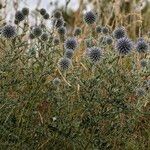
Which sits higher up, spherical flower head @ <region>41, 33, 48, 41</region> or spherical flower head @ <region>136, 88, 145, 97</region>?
spherical flower head @ <region>41, 33, 48, 41</region>

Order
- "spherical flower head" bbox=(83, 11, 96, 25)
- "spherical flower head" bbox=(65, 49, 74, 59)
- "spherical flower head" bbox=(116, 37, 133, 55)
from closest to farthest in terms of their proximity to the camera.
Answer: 1. "spherical flower head" bbox=(116, 37, 133, 55)
2. "spherical flower head" bbox=(65, 49, 74, 59)
3. "spherical flower head" bbox=(83, 11, 96, 25)

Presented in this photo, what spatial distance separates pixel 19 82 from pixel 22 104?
0.18m

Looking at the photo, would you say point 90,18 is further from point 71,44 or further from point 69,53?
point 69,53

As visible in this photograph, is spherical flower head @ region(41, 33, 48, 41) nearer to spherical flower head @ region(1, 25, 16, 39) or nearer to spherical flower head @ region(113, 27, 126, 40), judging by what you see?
spherical flower head @ region(1, 25, 16, 39)

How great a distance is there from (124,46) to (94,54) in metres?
0.24

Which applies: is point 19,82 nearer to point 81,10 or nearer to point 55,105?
point 55,105

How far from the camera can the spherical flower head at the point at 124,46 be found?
3070mm

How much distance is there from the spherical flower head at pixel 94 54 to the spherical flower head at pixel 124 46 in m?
0.12

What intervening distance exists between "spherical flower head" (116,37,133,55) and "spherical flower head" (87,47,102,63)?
0.40ft

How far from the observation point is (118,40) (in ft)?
10.8

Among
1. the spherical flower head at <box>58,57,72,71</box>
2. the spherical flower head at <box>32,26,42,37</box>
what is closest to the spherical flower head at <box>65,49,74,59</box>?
the spherical flower head at <box>58,57,72,71</box>

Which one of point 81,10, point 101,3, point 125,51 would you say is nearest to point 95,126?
point 125,51

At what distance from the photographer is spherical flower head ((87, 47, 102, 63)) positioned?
2.94 m

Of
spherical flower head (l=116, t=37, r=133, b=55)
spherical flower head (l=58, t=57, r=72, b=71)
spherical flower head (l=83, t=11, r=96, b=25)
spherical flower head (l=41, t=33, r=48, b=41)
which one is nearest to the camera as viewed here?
spherical flower head (l=116, t=37, r=133, b=55)
